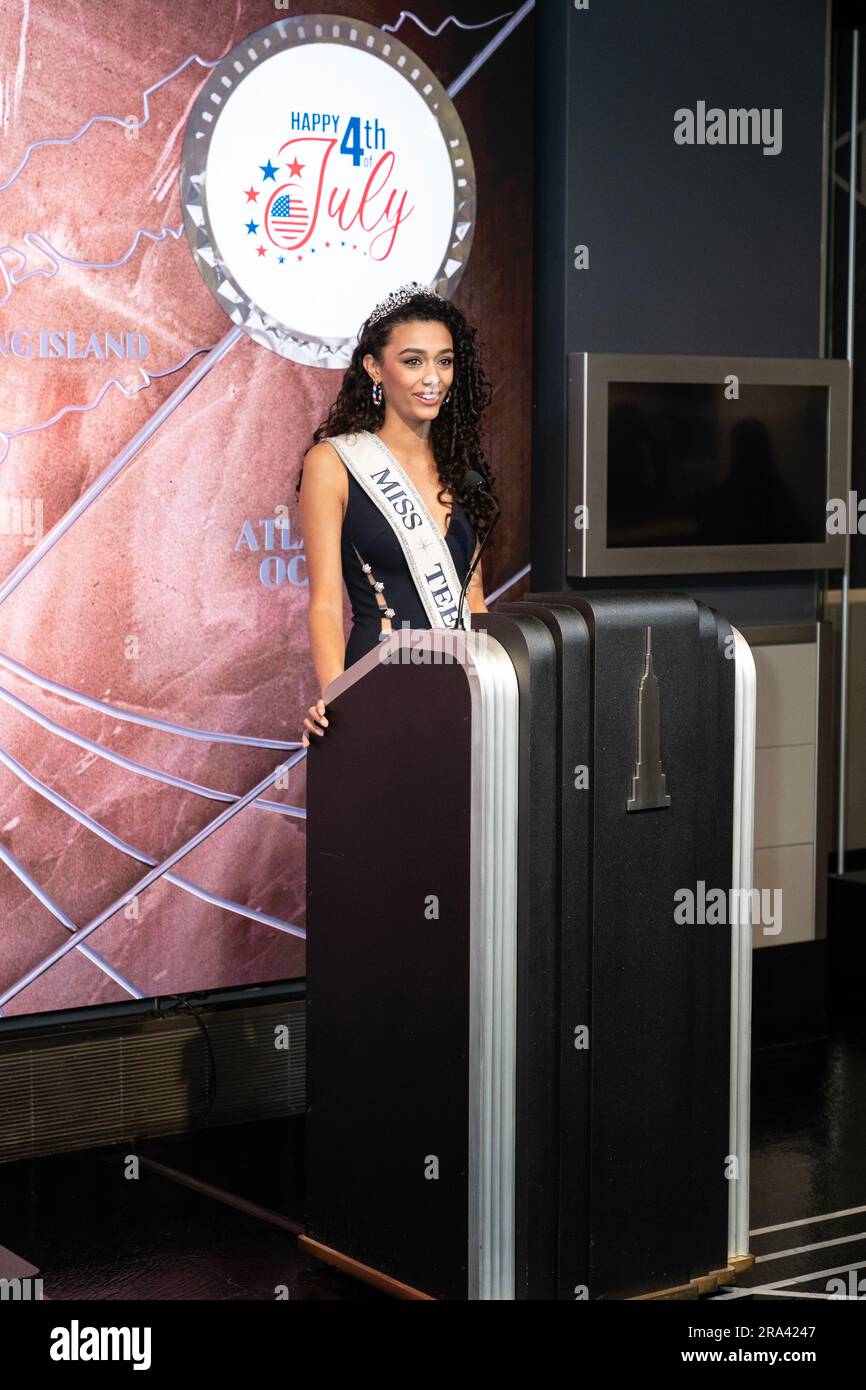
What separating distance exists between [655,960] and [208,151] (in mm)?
2197

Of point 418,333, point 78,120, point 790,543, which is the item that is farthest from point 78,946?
point 790,543

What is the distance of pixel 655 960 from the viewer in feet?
9.99

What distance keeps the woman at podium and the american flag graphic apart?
22.4 inches

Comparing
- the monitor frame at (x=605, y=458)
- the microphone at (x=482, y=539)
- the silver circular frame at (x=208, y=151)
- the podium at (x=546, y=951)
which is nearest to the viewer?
the podium at (x=546, y=951)

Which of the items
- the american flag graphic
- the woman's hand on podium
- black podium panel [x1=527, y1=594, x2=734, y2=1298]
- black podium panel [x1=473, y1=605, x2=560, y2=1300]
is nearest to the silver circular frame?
the american flag graphic

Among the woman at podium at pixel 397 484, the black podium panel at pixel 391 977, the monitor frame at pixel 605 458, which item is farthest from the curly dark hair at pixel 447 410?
the black podium panel at pixel 391 977

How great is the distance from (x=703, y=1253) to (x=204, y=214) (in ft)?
8.21

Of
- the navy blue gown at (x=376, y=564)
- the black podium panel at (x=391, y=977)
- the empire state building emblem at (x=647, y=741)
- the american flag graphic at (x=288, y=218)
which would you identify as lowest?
the black podium panel at (x=391, y=977)

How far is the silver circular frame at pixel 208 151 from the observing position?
415 cm

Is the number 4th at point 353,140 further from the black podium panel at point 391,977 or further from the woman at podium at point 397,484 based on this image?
the black podium panel at point 391,977

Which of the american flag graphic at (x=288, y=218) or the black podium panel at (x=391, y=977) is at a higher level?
the american flag graphic at (x=288, y=218)

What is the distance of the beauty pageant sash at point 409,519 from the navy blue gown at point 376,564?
0.02 meters

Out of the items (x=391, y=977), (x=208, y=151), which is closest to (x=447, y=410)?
(x=208, y=151)

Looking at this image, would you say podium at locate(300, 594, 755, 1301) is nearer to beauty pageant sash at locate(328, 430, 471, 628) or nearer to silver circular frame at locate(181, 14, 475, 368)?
beauty pageant sash at locate(328, 430, 471, 628)
